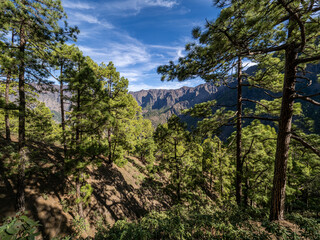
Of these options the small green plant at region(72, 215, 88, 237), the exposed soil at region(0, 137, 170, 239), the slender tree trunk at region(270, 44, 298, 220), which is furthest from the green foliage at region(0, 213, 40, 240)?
the small green plant at region(72, 215, 88, 237)

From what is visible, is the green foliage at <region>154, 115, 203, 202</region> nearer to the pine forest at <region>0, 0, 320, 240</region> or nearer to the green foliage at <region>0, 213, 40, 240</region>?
the pine forest at <region>0, 0, 320, 240</region>

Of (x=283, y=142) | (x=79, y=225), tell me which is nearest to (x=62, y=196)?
(x=79, y=225)

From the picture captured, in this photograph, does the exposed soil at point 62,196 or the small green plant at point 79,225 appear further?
the small green plant at point 79,225

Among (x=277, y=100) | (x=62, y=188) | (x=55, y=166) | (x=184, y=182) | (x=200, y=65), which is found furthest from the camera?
(x=184, y=182)

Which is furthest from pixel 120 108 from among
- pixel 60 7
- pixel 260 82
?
pixel 260 82

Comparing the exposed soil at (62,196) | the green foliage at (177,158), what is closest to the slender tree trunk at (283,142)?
the green foliage at (177,158)

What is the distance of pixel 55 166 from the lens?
444 inches

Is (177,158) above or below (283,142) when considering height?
below

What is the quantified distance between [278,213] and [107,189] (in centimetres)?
1293

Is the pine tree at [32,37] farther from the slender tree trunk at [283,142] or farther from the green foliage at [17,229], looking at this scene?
the slender tree trunk at [283,142]

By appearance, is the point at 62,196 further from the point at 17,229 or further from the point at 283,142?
the point at 283,142

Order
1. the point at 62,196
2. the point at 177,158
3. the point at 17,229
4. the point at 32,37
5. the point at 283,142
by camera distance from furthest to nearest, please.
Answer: the point at 177,158, the point at 62,196, the point at 32,37, the point at 283,142, the point at 17,229

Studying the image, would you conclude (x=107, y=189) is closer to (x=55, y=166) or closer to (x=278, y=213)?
(x=55, y=166)

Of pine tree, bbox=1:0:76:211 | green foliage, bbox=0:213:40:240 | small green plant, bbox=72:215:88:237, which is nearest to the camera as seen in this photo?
green foliage, bbox=0:213:40:240
